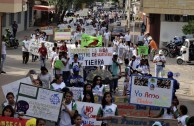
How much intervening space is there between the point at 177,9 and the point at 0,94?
25.2 meters

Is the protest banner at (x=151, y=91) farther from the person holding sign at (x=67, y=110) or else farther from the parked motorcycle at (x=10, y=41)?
the parked motorcycle at (x=10, y=41)

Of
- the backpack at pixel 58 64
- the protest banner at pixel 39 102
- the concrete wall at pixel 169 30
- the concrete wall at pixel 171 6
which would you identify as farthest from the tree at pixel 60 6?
the protest banner at pixel 39 102

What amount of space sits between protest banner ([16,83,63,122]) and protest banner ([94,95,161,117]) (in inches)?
69.5

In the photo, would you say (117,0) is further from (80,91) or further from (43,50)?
(80,91)

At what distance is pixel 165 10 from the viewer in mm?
40688

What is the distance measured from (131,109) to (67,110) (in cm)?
296

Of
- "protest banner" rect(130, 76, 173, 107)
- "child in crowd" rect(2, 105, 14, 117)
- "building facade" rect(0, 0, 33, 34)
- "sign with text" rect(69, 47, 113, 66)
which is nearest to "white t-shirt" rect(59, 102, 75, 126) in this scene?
"child in crowd" rect(2, 105, 14, 117)

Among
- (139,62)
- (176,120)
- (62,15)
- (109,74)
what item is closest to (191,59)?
(139,62)

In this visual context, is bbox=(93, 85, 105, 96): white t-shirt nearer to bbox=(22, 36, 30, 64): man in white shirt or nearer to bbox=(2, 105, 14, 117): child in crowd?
bbox=(2, 105, 14, 117): child in crowd

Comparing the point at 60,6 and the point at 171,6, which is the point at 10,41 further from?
the point at 60,6

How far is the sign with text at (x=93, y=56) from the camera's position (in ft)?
61.8

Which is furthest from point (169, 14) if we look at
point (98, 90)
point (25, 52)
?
point (98, 90)

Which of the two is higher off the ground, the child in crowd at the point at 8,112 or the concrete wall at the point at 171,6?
the concrete wall at the point at 171,6

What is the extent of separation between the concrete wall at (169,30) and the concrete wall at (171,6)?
101cm
